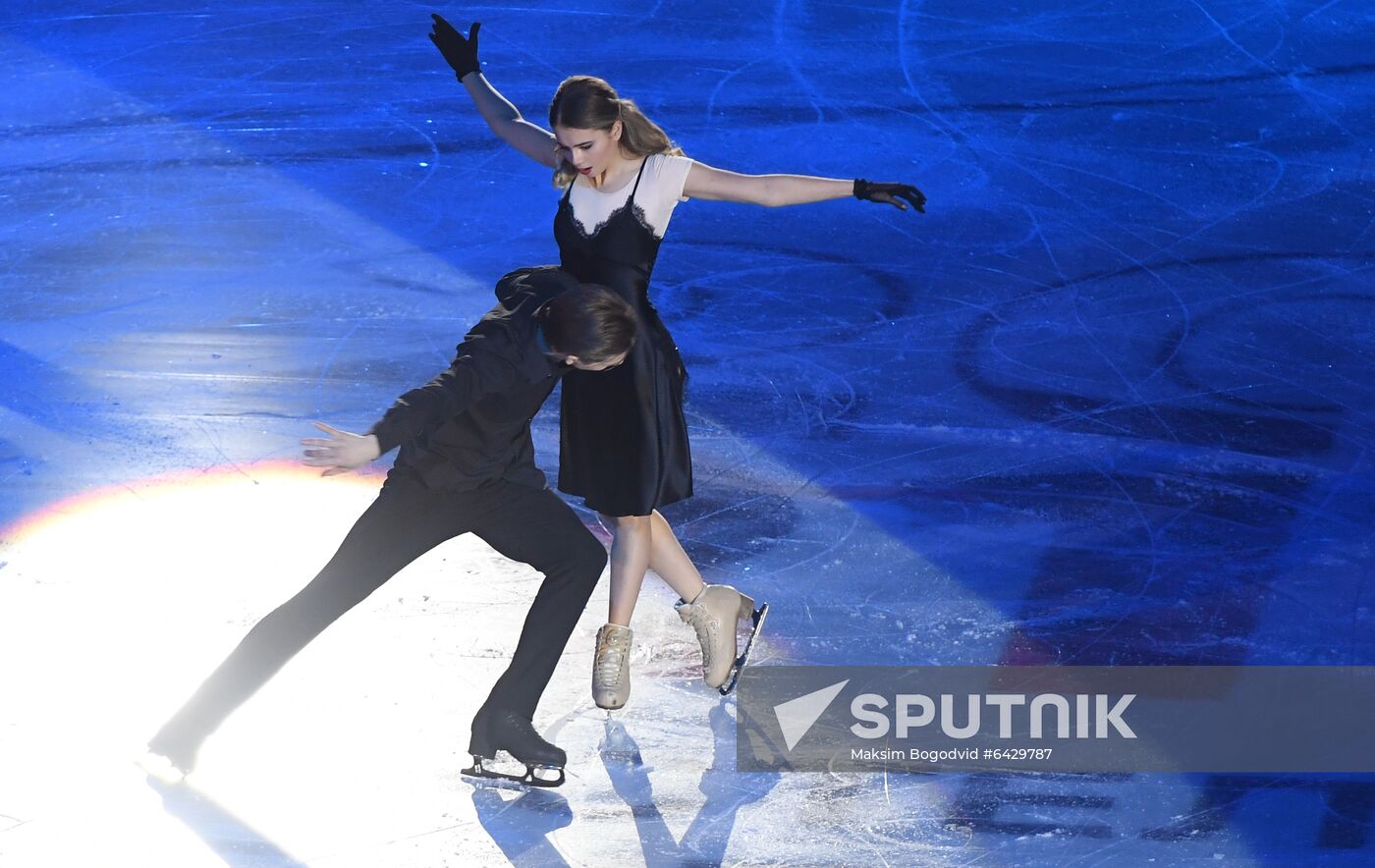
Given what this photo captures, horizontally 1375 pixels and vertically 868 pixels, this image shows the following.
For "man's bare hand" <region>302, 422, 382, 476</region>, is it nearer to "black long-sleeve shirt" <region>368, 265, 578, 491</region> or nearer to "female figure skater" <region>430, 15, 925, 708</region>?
"black long-sleeve shirt" <region>368, 265, 578, 491</region>

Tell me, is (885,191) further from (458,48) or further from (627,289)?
(458,48)

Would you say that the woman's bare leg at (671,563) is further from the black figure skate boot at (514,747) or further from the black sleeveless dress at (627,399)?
the black figure skate boot at (514,747)

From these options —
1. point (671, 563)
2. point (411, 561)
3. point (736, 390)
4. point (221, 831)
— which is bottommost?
point (736, 390)

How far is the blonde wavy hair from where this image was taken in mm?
3475

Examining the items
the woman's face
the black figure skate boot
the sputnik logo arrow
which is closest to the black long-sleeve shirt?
the woman's face

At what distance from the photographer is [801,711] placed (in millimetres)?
3730

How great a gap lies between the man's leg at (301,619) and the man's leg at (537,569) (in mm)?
172

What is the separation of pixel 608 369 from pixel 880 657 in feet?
3.35

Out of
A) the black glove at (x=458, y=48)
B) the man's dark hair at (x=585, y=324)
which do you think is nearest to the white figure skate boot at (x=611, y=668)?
the man's dark hair at (x=585, y=324)

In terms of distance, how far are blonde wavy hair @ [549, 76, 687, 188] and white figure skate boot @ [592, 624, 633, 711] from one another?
1059mm

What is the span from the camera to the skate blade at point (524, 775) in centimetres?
345

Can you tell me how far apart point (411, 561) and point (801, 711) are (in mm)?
1003

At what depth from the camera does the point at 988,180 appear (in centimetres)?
640

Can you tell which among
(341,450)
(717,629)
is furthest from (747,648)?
(341,450)
